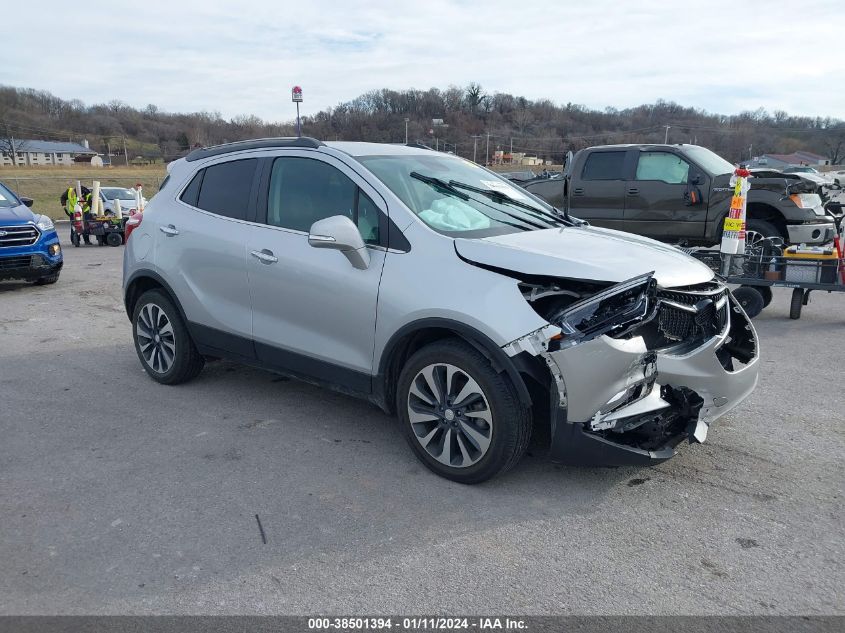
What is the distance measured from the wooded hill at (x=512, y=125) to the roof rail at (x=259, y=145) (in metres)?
72.7

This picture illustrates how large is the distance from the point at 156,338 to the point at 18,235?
570 cm

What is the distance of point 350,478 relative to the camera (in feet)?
13.0

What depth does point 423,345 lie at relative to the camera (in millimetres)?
4004

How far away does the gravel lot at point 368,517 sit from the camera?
2.87m

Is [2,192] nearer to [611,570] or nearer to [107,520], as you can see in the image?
[107,520]

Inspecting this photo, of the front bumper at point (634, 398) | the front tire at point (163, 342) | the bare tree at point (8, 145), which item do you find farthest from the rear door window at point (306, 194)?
the bare tree at point (8, 145)

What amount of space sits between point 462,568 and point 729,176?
924 centimetres

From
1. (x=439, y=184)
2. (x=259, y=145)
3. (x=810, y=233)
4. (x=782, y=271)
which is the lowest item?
(x=782, y=271)

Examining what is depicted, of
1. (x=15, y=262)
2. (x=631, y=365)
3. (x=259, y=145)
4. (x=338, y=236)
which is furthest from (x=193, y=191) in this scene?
(x=15, y=262)

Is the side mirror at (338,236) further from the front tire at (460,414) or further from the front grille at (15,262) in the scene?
the front grille at (15,262)

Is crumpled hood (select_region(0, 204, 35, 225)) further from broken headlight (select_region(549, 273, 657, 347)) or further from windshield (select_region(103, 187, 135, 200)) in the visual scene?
windshield (select_region(103, 187, 135, 200))

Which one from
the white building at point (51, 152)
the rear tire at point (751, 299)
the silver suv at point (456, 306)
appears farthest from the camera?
the white building at point (51, 152)

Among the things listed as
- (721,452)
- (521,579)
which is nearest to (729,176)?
(721,452)

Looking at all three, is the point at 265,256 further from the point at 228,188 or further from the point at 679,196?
the point at 679,196
